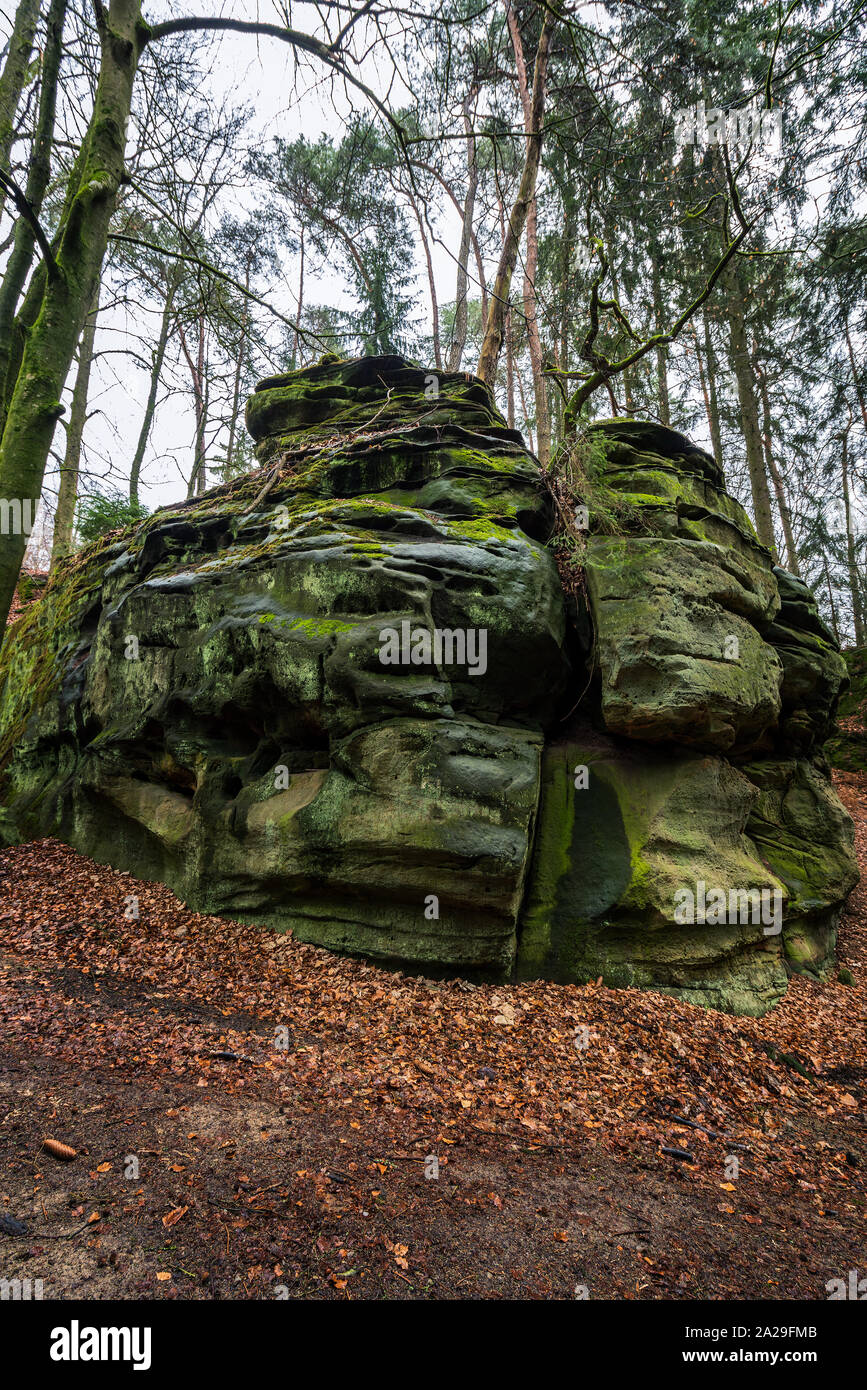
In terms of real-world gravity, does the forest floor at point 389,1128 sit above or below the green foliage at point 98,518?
below

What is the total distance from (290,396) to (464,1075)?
9.53m

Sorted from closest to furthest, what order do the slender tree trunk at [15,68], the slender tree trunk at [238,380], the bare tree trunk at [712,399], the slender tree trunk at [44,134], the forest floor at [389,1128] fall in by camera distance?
the forest floor at [389,1128] → the slender tree trunk at [44,134] → the slender tree trunk at [15,68] → the slender tree trunk at [238,380] → the bare tree trunk at [712,399]

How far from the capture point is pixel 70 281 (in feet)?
18.6

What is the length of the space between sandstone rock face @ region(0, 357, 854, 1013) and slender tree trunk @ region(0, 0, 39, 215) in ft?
13.7

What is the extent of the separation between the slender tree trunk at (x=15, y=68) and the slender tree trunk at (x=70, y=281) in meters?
0.91

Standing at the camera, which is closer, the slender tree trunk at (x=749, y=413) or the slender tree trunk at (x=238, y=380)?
the slender tree trunk at (x=238, y=380)

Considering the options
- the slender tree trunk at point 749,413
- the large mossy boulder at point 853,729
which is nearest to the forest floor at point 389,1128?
the large mossy boulder at point 853,729

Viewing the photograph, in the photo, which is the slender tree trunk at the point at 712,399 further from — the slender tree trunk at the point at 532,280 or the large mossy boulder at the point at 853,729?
the large mossy boulder at the point at 853,729

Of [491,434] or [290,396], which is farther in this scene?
[290,396]

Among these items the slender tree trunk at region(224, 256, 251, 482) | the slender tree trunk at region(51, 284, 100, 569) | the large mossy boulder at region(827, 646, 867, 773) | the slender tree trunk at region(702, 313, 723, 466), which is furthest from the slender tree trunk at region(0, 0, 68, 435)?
the large mossy boulder at region(827, 646, 867, 773)

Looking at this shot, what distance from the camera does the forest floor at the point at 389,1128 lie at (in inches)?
109
